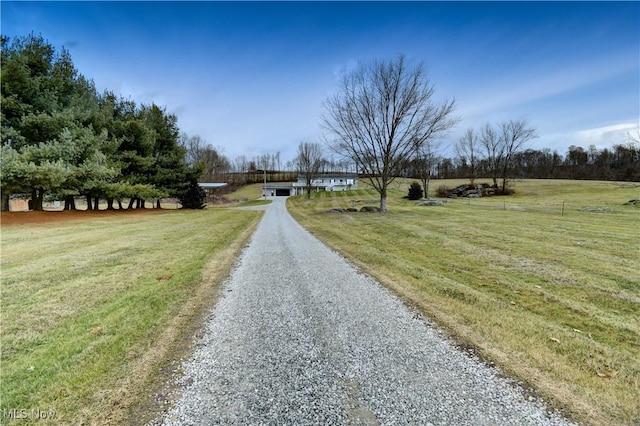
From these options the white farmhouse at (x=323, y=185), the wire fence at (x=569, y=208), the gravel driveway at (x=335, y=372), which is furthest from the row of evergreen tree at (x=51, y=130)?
the white farmhouse at (x=323, y=185)

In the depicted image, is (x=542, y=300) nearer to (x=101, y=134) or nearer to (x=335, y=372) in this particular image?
(x=335, y=372)

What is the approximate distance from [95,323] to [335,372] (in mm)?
3302

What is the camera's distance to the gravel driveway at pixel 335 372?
2.19 meters

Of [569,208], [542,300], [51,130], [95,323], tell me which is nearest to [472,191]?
[569,208]

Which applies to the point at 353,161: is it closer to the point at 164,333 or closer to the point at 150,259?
the point at 150,259

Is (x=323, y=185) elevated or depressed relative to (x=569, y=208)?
elevated

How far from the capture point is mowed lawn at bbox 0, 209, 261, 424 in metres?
2.34

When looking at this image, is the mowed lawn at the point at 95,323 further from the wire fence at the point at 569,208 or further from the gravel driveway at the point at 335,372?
the wire fence at the point at 569,208

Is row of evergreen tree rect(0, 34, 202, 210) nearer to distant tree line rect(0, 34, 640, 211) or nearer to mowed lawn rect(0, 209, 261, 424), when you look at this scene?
distant tree line rect(0, 34, 640, 211)

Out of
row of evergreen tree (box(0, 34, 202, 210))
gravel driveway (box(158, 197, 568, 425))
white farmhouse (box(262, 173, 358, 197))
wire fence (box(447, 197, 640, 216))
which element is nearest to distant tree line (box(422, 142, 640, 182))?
white farmhouse (box(262, 173, 358, 197))

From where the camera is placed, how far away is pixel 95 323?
3803mm

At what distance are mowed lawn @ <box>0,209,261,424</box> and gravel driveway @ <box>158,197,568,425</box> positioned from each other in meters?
0.47

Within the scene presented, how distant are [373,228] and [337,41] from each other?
961cm

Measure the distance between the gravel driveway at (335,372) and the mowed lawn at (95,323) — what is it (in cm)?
47
